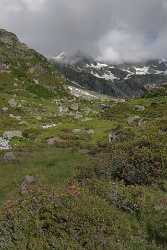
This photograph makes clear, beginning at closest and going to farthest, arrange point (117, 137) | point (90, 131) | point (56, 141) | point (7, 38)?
point (117, 137), point (56, 141), point (90, 131), point (7, 38)

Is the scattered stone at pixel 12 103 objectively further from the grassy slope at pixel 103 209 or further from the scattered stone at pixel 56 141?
the grassy slope at pixel 103 209

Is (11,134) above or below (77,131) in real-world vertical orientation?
below

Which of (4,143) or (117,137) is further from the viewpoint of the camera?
(4,143)

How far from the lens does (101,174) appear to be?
17.9 meters

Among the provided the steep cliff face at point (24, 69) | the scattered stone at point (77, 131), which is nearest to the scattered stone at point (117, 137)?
the scattered stone at point (77, 131)

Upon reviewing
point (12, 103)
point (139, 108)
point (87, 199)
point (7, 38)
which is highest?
point (7, 38)

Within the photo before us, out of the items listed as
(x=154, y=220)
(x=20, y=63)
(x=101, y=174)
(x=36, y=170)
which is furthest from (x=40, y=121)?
(x=20, y=63)

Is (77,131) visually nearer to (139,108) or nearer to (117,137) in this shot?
(117,137)

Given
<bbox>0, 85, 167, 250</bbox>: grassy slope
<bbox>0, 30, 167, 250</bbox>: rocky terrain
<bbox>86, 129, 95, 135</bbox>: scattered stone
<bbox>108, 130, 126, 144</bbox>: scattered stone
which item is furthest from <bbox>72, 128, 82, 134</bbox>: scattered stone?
<bbox>0, 85, 167, 250</bbox>: grassy slope

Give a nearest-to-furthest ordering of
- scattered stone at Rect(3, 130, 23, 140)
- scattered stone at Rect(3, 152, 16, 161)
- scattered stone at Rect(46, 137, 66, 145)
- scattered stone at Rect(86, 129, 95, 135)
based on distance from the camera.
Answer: scattered stone at Rect(3, 152, 16, 161) → scattered stone at Rect(46, 137, 66, 145) → scattered stone at Rect(3, 130, 23, 140) → scattered stone at Rect(86, 129, 95, 135)

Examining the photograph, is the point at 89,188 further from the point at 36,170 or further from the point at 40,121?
the point at 40,121

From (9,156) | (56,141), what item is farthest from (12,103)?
(9,156)

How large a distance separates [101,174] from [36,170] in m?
4.87

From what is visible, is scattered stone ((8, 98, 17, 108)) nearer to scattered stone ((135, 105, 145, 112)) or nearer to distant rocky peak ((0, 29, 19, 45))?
scattered stone ((135, 105, 145, 112))
